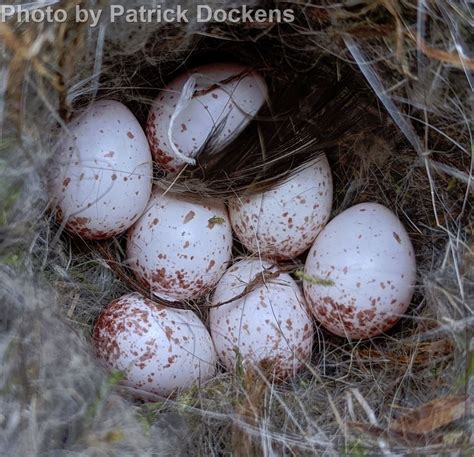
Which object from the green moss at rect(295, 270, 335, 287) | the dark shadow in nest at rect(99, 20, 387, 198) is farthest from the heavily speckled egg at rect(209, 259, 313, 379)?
the dark shadow in nest at rect(99, 20, 387, 198)

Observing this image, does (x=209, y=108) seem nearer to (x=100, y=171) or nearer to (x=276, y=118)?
(x=276, y=118)

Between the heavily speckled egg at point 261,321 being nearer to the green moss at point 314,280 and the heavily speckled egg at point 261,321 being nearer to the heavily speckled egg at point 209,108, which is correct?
the green moss at point 314,280

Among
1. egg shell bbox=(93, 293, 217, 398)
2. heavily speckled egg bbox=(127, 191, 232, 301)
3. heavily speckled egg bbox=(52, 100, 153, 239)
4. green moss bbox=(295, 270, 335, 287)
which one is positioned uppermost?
heavily speckled egg bbox=(52, 100, 153, 239)

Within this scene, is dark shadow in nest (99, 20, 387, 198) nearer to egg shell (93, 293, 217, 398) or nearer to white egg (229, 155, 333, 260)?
white egg (229, 155, 333, 260)

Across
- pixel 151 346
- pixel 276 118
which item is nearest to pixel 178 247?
pixel 151 346

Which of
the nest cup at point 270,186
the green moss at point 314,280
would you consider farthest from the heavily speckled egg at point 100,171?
the green moss at point 314,280

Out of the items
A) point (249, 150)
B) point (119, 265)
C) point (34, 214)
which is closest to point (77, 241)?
point (119, 265)
